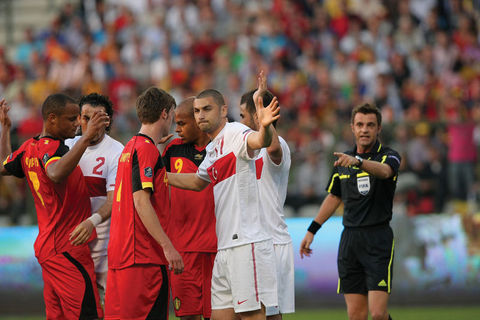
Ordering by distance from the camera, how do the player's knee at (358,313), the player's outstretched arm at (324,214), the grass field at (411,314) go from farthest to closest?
the grass field at (411,314), the player's outstretched arm at (324,214), the player's knee at (358,313)

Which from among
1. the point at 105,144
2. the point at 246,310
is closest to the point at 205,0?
the point at 105,144

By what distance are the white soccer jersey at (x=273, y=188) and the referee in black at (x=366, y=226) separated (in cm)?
77

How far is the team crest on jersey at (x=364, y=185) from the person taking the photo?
332 inches

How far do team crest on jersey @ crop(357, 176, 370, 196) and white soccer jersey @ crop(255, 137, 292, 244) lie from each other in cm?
99

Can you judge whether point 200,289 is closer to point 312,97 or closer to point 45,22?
point 312,97

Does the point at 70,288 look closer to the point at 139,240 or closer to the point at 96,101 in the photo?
the point at 139,240

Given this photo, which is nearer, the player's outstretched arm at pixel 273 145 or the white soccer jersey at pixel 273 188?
the player's outstretched arm at pixel 273 145

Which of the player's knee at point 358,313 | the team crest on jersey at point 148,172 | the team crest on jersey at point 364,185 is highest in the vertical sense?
the team crest on jersey at point 148,172

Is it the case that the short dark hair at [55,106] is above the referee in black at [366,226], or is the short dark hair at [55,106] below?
above

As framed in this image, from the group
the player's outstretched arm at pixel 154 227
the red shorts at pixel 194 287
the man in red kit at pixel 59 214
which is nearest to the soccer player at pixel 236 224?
the player's outstretched arm at pixel 154 227

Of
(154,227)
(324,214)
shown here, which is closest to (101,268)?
(154,227)

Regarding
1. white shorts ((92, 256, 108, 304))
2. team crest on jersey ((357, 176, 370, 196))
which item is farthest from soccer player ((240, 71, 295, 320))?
white shorts ((92, 256, 108, 304))

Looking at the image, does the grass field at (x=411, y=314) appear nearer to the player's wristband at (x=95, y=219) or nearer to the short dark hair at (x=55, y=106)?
the player's wristband at (x=95, y=219)

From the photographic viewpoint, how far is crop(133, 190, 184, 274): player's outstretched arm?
649 cm
